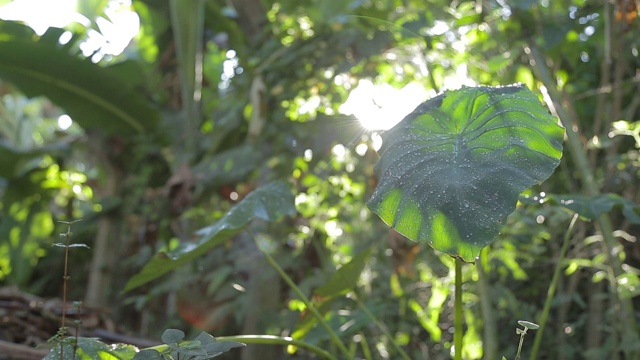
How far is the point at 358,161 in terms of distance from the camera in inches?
84.3

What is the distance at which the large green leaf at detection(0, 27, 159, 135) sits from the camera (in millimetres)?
3006

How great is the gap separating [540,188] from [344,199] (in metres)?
0.60

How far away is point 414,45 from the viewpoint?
2.15m

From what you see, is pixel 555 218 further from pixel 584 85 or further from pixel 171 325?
pixel 171 325

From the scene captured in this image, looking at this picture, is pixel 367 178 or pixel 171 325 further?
pixel 171 325

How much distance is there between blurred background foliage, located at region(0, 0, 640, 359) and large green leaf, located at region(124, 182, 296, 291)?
0.65ft

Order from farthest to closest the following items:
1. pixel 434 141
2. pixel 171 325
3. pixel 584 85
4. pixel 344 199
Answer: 1. pixel 171 325
2. pixel 584 85
3. pixel 344 199
4. pixel 434 141

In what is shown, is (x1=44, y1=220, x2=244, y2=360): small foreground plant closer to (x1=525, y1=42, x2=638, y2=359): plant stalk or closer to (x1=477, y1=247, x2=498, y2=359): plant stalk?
(x1=477, y1=247, x2=498, y2=359): plant stalk

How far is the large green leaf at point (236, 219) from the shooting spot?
1.17 meters

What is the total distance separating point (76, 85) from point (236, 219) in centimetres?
224

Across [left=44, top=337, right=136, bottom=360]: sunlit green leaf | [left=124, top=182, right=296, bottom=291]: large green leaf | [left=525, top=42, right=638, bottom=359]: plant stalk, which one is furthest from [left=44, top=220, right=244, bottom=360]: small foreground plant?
[left=525, top=42, right=638, bottom=359]: plant stalk

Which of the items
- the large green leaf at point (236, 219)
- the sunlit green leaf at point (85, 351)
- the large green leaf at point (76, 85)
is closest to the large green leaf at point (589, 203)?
the large green leaf at point (236, 219)

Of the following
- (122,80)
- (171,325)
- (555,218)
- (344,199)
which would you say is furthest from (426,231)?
(122,80)

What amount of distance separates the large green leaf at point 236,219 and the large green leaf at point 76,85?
77.5 inches
